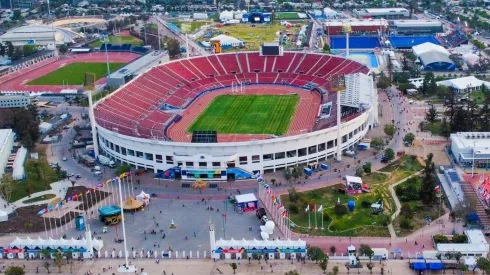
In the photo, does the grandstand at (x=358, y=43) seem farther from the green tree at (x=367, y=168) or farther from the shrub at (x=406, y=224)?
the shrub at (x=406, y=224)

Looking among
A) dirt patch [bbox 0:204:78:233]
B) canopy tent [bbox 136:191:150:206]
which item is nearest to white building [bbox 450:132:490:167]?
canopy tent [bbox 136:191:150:206]

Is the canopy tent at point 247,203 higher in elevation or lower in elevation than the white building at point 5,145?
lower

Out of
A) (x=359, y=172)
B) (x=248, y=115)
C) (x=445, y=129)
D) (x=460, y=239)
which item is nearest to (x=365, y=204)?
(x=359, y=172)

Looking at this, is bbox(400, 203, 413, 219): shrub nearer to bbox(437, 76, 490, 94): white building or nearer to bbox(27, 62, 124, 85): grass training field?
bbox(437, 76, 490, 94): white building

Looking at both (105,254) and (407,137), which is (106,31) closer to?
(407,137)

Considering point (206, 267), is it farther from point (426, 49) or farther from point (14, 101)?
point (426, 49)

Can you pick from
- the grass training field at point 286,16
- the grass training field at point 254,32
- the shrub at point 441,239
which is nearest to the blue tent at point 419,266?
the shrub at point 441,239
